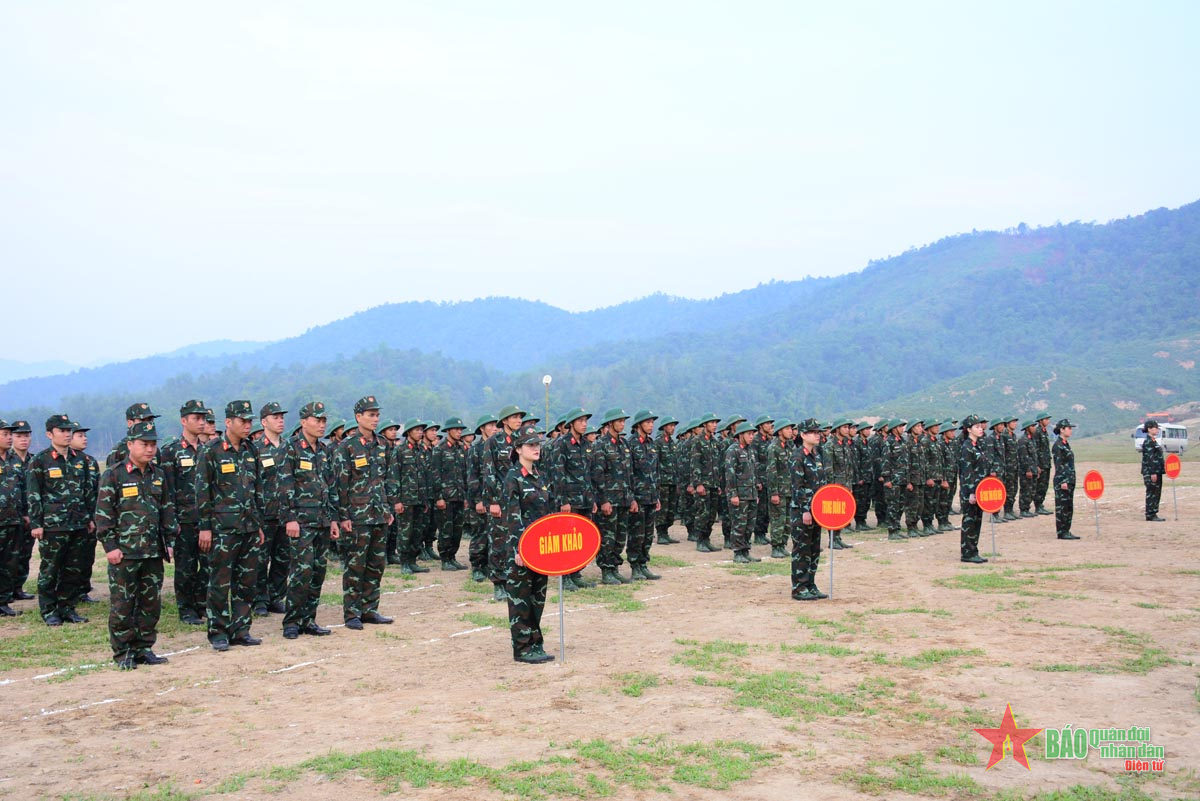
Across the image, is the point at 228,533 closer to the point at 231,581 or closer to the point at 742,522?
the point at 231,581

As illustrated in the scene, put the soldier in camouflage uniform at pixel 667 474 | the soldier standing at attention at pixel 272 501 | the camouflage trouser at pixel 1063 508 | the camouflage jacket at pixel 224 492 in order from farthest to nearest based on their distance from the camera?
the soldier in camouflage uniform at pixel 667 474, the camouflage trouser at pixel 1063 508, the soldier standing at attention at pixel 272 501, the camouflage jacket at pixel 224 492

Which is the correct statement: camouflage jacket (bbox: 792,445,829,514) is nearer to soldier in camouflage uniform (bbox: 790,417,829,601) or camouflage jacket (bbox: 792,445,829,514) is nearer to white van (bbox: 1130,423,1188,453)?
soldier in camouflage uniform (bbox: 790,417,829,601)

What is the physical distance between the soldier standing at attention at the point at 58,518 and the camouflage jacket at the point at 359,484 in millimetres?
3053

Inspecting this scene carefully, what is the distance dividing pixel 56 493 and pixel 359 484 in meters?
3.72

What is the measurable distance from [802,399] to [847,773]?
377ft

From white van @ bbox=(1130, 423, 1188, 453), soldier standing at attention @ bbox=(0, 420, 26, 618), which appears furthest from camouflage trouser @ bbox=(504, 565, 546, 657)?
white van @ bbox=(1130, 423, 1188, 453)

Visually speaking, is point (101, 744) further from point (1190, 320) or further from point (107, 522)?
point (1190, 320)

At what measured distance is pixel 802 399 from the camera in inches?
4631

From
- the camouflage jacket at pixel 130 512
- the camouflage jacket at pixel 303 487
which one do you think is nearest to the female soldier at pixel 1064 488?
the camouflage jacket at pixel 303 487

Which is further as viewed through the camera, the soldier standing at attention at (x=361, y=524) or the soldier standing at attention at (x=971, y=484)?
the soldier standing at attention at (x=971, y=484)

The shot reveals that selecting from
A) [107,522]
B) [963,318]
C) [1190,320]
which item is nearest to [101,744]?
[107,522]

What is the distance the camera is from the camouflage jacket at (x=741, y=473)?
14.8m

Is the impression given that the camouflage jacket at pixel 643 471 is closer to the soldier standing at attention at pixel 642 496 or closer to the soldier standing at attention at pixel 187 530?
the soldier standing at attention at pixel 642 496

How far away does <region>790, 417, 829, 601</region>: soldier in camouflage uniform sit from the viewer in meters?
10.9
